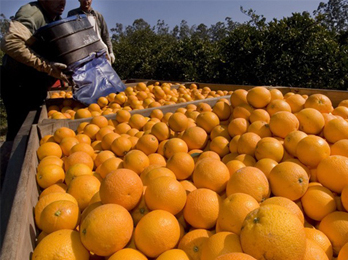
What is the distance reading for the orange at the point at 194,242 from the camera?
1142 millimetres

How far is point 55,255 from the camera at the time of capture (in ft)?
3.43

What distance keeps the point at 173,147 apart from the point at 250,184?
86cm

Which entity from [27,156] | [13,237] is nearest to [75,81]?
[27,156]

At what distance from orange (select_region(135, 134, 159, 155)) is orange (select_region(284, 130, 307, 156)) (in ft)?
3.71

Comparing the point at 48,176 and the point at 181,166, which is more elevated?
the point at 48,176

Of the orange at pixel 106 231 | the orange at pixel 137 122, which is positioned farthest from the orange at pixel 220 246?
the orange at pixel 137 122

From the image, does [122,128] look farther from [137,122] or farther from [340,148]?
[340,148]

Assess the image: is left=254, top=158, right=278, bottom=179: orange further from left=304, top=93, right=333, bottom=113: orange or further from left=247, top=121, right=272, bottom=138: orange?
left=304, top=93, right=333, bottom=113: orange

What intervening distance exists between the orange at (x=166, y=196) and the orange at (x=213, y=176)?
0.23 meters

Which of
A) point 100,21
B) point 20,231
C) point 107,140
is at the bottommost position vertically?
point 107,140

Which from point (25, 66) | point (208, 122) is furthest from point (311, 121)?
point (25, 66)

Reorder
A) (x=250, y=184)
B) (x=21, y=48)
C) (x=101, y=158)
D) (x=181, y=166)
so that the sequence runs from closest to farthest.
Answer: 1. (x=250, y=184)
2. (x=181, y=166)
3. (x=101, y=158)
4. (x=21, y=48)

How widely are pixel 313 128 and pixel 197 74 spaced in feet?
26.0

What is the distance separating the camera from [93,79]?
4262 mm
